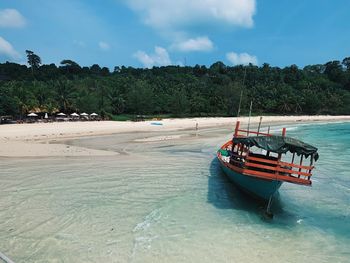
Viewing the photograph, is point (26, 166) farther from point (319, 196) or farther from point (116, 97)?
point (116, 97)

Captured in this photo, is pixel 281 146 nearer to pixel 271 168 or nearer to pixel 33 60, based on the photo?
pixel 271 168

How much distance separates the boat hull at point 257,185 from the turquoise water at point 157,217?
1.37 feet

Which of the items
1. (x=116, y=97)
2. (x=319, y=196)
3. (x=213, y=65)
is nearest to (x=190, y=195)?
(x=319, y=196)

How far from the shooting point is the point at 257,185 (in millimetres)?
11273

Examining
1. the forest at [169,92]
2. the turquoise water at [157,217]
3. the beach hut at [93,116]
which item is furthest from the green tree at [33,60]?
the turquoise water at [157,217]

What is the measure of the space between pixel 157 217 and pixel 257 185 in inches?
154

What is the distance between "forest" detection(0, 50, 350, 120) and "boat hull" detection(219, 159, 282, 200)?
8.04 meters

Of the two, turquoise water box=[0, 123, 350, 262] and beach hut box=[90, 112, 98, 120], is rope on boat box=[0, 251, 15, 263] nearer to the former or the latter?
A: turquoise water box=[0, 123, 350, 262]

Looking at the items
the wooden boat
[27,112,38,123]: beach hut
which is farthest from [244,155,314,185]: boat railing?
[27,112,38,123]: beach hut

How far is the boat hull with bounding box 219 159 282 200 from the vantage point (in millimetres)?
10844

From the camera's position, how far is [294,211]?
37.7 ft

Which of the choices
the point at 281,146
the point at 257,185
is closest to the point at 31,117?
the point at 257,185

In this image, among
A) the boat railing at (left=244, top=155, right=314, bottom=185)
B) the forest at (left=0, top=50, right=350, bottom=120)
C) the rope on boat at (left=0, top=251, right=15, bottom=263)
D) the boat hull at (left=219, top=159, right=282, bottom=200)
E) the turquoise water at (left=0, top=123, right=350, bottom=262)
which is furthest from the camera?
the forest at (left=0, top=50, right=350, bottom=120)

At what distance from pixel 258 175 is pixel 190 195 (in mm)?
3038
